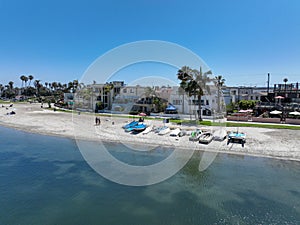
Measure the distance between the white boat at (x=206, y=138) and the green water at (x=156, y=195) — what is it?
154 inches

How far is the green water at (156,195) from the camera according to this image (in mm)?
11586

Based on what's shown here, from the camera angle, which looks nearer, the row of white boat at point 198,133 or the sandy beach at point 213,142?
the sandy beach at point 213,142

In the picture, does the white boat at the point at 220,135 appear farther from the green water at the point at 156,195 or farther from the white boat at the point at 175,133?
the green water at the point at 156,195

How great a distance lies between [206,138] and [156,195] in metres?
12.7

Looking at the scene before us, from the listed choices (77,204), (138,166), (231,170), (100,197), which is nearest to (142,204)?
(100,197)

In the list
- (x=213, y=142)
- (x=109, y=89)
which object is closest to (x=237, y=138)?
(x=213, y=142)

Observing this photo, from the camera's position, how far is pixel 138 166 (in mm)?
18734

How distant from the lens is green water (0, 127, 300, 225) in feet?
38.0

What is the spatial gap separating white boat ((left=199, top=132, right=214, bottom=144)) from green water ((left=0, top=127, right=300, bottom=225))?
3.91m

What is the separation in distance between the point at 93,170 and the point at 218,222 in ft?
35.4

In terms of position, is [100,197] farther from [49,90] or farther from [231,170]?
[49,90]

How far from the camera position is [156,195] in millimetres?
13883

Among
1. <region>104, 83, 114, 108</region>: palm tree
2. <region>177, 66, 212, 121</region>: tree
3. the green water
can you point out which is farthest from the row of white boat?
<region>104, 83, 114, 108</region>: palm tree

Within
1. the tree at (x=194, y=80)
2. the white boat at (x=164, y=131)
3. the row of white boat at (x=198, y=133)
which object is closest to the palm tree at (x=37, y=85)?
the row of white boat at (x=198, y=133)
